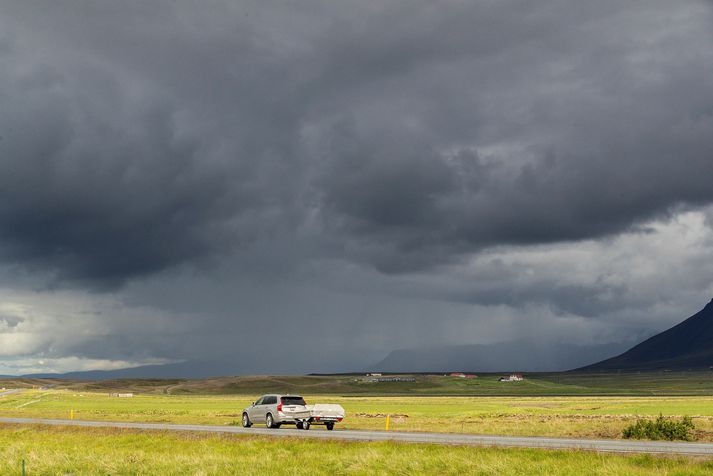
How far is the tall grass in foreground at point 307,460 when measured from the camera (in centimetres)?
2759

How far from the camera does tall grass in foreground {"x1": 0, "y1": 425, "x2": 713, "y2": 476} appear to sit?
2759 cm

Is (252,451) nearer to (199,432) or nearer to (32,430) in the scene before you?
(199,432)

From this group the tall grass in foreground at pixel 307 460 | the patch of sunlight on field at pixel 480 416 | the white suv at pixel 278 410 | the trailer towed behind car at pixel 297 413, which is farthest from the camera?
the white suv at pixel 278 410

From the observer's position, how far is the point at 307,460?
32.3 m

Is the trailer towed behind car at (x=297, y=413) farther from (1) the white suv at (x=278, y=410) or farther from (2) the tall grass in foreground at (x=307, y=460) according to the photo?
(2) the tall grass in foreground at (x=307, y=460)

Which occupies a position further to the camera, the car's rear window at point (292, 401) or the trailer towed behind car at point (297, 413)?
the car's rear window at point (292, 401)

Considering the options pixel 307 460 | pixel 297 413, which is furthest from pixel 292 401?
pixel 307 460

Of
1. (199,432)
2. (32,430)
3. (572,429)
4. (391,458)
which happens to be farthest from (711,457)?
(32,430)

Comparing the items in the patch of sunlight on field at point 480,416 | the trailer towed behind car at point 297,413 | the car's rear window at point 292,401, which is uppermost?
the car's rear window at point 292,401

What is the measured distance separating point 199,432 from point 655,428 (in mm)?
28999

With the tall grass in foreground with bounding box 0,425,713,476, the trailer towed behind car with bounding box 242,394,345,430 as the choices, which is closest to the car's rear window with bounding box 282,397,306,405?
the trailer towed behind car with bounding box 242,394,345,430

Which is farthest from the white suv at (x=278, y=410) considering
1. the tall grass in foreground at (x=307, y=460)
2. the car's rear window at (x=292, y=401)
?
the tall grass in foreground at (x=307, y=460)

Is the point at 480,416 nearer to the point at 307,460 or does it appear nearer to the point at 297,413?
the point at 297,413

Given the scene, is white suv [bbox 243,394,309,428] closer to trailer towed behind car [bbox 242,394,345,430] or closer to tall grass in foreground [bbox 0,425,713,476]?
trailer towed behind car [bbox 242,394,345,430]
